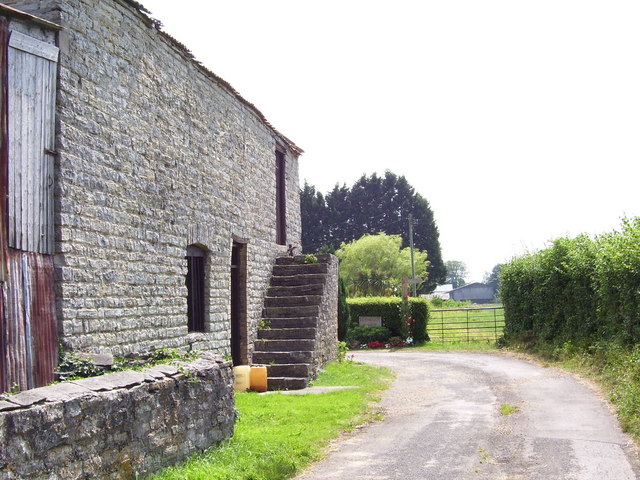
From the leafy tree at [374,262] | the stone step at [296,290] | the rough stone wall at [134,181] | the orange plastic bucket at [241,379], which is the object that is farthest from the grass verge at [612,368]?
the leafy tree at [374,262]

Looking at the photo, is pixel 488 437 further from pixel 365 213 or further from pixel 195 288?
pixel 365 213

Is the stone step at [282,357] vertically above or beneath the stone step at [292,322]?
beneath

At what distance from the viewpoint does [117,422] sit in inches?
213

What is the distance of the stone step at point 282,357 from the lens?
12695 millimetres

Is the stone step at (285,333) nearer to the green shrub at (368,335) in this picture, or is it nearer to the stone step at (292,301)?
the stone step at (292,301)

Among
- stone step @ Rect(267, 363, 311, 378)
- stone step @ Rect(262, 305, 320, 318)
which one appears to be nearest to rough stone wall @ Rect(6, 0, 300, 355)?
stone step @ Rect(267, 363, 311, 378)

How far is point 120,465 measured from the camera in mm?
5395

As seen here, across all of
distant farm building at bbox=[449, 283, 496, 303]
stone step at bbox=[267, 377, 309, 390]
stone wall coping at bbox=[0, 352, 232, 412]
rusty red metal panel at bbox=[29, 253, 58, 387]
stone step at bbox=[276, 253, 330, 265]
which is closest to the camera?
stone wall coping at bbox=[0, 352, 232, 412]

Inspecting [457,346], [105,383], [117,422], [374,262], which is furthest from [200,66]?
[374,262]

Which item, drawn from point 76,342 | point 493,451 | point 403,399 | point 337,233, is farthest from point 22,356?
point 337,233

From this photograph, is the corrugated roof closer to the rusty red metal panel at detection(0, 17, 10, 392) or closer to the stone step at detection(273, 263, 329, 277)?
the rusty red metal panel at detection(0, 17, 10, 392)

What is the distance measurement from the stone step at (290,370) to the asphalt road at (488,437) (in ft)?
5.39

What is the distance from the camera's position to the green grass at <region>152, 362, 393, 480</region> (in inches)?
244

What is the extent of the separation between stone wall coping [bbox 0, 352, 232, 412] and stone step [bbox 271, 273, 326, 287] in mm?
6910
